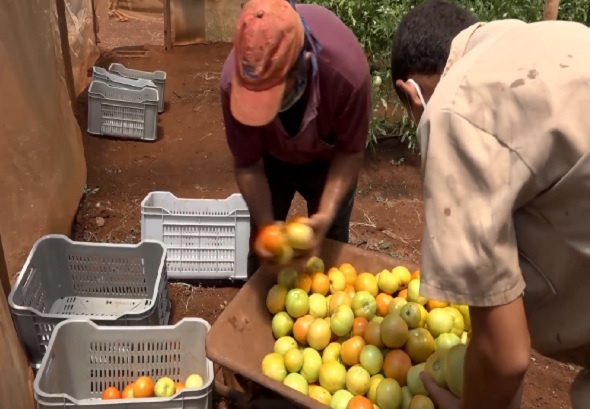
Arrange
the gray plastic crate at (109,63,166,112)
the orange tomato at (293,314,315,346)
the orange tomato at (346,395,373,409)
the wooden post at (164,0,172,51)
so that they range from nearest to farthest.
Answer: the orange tomato at (346,395,373,409)
the orange tomato at (293,314,315,346)
the gray plastic crate at (109,63,166,112)
the wooden post at (164,0,172,51)

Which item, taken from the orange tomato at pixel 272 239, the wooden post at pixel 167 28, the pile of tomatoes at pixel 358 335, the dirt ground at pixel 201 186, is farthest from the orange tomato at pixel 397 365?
the wooden post at pixel 167 28

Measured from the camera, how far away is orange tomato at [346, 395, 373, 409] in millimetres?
2322

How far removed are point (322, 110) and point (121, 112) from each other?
3626 millimetres

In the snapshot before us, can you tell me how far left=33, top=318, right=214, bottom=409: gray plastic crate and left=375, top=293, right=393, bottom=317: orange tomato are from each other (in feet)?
2.58

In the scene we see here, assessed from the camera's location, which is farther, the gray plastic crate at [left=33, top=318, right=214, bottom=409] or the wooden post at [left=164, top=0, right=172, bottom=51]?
the wooden post at [left=164, top=0, right=172, bottom=51]

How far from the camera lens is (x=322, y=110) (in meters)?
2.51

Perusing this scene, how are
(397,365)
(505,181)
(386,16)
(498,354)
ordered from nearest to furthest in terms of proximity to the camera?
(505,181)
(498,354)
(397,365)
(386,16)

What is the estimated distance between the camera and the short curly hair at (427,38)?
1.70m

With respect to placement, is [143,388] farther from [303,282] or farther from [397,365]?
[397,365]

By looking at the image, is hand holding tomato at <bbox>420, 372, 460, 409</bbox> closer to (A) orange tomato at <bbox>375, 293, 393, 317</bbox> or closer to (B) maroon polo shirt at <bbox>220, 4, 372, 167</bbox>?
(A) orange tomato at <bbox>375, 293, 393, 317</bbox>

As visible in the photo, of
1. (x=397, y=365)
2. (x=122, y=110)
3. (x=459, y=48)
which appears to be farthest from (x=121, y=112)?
(x=459, y=48)

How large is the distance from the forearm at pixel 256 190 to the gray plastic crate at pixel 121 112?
10.3 feet

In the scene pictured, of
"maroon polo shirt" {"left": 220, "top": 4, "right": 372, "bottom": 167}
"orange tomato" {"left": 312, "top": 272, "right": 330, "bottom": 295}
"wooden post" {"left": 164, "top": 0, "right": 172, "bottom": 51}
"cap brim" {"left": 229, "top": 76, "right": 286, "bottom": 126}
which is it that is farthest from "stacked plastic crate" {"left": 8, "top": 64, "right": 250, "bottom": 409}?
"wooden post" {"left": 164, "top": 0, "right": 172, "bottom": 51}

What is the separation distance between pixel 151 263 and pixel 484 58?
8.56 feet
